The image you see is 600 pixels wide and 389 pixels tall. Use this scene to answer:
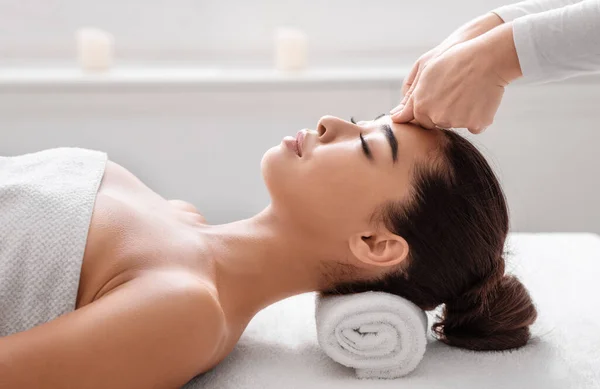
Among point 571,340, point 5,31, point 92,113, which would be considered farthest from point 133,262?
point 5,31

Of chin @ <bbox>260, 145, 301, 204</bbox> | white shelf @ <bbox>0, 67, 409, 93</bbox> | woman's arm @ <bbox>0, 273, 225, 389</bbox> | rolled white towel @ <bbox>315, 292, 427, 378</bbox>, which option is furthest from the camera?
white shelf @ <bbox>0, 67, 409, 93</bbox>

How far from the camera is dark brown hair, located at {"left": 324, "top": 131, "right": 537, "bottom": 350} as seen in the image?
1.34 metres

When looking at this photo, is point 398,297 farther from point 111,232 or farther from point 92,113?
point 92,113

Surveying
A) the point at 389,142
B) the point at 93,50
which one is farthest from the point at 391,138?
the point at 93,50

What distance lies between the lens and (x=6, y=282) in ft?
3.97

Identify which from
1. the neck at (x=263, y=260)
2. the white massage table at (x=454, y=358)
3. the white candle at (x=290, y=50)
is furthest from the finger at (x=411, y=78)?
the white candle at (x=290, y=50)

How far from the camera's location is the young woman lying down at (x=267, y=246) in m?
1.17

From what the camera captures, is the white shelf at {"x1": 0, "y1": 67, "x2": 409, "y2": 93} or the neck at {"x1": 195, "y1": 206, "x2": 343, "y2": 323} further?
the white shelf at {"x1": 0, "y1": 67, "x2": 409, "y2": 93}

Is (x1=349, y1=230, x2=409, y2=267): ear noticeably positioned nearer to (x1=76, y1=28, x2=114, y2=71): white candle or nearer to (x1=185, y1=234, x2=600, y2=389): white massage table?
(x1=185, y1=234, x2=600, y2=389): white massage table

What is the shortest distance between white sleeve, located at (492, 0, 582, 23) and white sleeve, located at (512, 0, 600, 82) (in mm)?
235

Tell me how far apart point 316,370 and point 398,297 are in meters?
0.19

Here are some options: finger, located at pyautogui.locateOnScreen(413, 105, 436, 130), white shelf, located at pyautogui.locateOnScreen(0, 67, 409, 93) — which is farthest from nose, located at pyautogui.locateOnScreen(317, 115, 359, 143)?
white shelf, located at pyautogui.locateOnScreen(0, 67, 409, 93)

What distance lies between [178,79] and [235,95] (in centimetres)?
20

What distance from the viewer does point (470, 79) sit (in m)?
1.24
